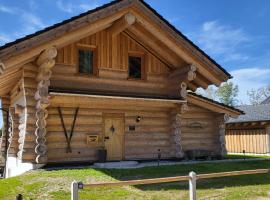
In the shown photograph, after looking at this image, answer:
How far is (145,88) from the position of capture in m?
17.1

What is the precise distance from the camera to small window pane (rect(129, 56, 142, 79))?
17.2 meters

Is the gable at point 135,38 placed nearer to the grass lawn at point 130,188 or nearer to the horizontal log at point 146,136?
the horizontal log at point 146,136

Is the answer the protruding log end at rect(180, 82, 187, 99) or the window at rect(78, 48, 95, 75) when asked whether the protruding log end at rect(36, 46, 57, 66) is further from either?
the protruding log end at rect(180, 82, 187, 99)

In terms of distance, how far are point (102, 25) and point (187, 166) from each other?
6.88m

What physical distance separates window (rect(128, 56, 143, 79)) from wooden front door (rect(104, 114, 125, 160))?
2160 mm

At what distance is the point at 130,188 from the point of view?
34.4 ft

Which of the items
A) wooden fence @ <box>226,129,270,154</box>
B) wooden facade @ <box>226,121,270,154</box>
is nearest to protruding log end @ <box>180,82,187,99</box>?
wooden facade @ <box>226,121,270,154</box>

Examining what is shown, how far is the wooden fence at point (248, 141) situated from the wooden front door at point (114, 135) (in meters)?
15.0

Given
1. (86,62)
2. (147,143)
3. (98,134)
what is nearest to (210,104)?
(147,143)

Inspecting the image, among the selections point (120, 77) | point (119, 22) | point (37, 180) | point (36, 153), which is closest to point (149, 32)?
point (119, 22)

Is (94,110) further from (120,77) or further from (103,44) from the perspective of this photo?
(103,44)

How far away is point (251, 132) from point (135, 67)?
15192 millimetres

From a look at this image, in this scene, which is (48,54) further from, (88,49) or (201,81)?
(201,81)

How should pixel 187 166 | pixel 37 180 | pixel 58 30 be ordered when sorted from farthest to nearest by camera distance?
pixel 187 166, pixel 58 30, pixel 37 180
